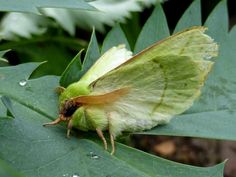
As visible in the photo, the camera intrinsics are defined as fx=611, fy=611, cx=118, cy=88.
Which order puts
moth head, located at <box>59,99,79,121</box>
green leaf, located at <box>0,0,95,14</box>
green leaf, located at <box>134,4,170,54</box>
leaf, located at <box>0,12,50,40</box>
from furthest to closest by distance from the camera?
leaf, located at <box>0,12,50,40</box>, green leaf, located at <box>134,4,170,54</box>, moth head, located at <box>59,99,79,121</box>, green leaf, located at <box>0,0,95,14</box>

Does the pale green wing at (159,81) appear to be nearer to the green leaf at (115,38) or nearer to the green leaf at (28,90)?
the green leaf at (28,90)

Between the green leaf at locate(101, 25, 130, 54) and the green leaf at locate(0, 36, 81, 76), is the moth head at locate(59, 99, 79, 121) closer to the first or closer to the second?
the green leaf at locate(101, 25, 130, 54)

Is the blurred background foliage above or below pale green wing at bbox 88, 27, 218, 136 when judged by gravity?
below

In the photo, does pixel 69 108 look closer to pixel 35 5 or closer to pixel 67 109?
pixel 67 109

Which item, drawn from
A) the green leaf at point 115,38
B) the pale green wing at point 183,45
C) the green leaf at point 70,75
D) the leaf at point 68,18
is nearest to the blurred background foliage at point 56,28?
the leaf at point 68,18

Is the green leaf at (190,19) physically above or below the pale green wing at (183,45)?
below

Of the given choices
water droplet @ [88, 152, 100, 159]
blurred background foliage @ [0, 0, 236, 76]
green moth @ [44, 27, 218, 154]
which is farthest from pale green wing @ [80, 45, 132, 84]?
blurred background foliage @ [0, 0, 236, 76]

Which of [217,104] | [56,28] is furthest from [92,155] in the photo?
[56,28]
